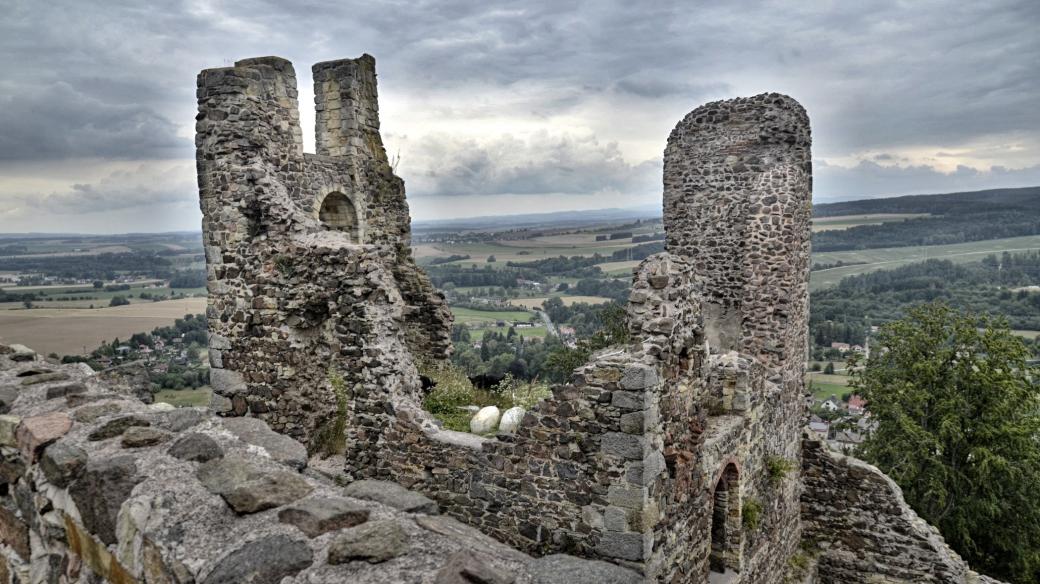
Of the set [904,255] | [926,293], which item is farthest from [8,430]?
[904,255]

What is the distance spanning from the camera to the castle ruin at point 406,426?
3818 millimetres

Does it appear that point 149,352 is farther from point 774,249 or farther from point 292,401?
point 774,249

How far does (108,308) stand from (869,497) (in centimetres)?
1899

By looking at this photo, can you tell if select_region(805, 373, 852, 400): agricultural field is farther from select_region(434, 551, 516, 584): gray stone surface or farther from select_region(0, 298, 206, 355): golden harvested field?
select_region(434, 551, 516, 584): gray stone surface

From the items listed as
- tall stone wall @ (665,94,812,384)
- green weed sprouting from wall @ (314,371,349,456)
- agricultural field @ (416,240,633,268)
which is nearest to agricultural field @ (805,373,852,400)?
agricultural field @ (416,240,633,268)

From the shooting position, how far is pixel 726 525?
850 centimetres

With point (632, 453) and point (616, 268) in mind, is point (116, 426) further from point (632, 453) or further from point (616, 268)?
point (616, 268)

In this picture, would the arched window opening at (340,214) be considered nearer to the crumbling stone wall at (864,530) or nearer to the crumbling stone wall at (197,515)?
the crumbling stone wall at (197,515)

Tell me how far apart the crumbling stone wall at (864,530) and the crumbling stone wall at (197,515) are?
8.88 m

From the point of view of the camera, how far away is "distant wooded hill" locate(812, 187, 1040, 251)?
92.7 m

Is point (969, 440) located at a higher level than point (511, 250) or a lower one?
lower

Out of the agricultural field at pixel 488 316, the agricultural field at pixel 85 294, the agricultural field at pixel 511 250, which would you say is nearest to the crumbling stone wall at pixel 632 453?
the agricultural field at pixel 85 294

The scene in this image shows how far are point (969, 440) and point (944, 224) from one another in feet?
309

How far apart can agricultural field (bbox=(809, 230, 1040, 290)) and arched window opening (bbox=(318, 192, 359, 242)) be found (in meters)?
78.5
